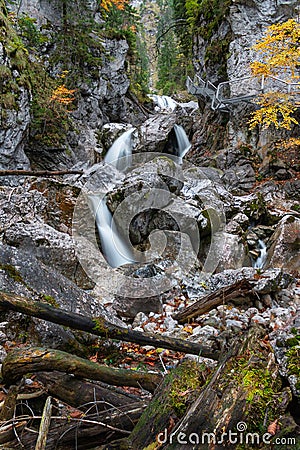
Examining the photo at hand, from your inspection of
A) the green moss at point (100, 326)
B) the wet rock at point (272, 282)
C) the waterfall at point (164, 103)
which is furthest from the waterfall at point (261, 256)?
the waterfall at point (164, 103)

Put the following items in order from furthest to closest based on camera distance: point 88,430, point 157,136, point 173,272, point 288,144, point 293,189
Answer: point 157,136 < point 288,144 < point 293,189 < point 173,272 < point 88,430

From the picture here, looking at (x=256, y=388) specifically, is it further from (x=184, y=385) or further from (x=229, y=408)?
(x=184, y=385)

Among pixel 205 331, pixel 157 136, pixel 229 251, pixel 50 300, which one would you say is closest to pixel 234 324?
pixel 205 331

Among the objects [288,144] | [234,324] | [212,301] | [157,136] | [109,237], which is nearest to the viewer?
[234,324]

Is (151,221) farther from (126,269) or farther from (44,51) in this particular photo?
(44,51)

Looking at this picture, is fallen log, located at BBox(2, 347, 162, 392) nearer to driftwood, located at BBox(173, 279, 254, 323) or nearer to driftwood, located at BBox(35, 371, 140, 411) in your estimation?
driftwood, located at BBox(35, 371, 140, 411)

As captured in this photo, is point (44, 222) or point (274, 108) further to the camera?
point (274, 108)

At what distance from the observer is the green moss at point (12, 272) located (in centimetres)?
326

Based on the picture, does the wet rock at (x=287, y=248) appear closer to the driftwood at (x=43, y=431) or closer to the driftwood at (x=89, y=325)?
the driftwood at (x=89, y=325)

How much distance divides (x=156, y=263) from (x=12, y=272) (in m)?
3.52

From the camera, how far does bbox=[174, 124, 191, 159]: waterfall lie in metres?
17.6

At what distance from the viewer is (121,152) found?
16031mm

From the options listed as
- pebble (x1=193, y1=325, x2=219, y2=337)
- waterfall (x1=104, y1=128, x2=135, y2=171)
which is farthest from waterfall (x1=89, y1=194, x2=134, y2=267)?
waterfall (x1=104, y1=128, x2=135, y2=171)

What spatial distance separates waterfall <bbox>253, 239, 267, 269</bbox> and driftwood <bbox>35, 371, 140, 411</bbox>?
614 centimetres
